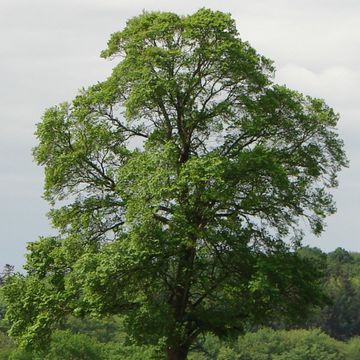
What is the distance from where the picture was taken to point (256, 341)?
15050 cm

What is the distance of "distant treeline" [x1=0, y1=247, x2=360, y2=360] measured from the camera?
3494 inches

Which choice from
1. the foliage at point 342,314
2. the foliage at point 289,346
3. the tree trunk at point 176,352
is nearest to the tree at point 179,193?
the tree trunk at point 176,352

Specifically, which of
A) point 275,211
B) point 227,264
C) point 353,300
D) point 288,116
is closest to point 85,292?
point 227,264

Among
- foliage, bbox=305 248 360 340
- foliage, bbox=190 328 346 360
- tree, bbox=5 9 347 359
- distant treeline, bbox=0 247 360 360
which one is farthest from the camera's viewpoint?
foliage, bbox=305 248 360 340

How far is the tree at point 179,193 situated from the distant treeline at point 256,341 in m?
35.5

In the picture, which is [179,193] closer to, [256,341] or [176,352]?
[176,352]

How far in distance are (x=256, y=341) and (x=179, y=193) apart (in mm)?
121953

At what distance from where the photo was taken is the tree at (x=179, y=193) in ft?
105

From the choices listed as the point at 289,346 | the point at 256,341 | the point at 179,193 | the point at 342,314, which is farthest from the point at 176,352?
the point at 342,314

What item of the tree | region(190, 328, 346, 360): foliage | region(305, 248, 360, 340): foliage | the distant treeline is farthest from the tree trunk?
region(305, 248, 360, 340): foliage

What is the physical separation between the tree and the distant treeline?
116 feet

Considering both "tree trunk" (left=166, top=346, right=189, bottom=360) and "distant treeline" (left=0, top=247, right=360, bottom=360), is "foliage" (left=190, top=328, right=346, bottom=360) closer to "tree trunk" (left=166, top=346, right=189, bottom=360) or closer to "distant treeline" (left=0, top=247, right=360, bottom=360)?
"distant treeline" (left=0, top=247, right=360, bottom=360)

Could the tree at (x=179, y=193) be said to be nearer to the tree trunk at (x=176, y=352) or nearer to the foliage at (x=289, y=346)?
the tree trunk at (x=176, y=352)

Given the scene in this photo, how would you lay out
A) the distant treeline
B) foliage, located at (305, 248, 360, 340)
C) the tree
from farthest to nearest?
foliage, located at (305, 248, 360, 340), the distant treeline, the tree
